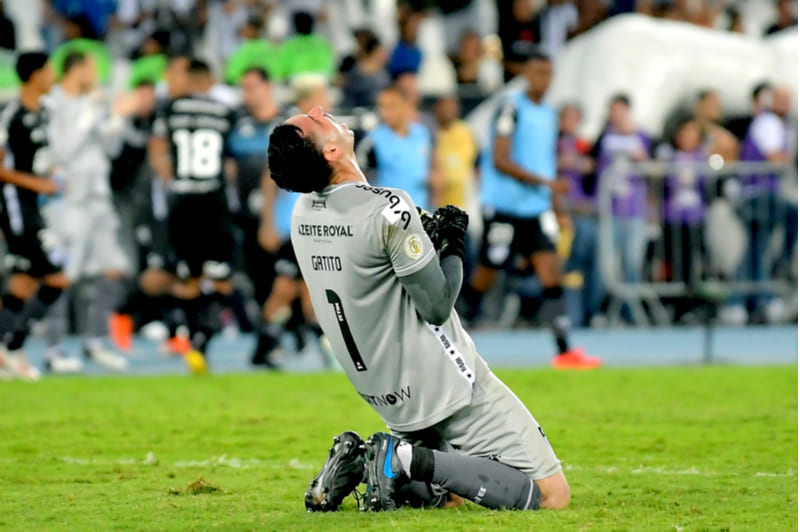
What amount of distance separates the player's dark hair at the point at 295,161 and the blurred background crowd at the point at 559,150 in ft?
26.2

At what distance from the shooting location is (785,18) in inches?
858

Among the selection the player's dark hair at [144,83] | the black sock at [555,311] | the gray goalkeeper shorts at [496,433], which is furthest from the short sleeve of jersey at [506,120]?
the gray goalkeeper shorts at [496,433]

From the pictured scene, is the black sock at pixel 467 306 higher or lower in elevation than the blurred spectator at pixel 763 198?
lower

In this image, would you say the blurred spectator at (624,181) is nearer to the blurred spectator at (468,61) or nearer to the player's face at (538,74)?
the blurred spectator at (468,61)

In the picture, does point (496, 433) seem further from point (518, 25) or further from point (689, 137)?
point (518, 25)

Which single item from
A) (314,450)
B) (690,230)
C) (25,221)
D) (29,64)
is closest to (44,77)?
(29,64)

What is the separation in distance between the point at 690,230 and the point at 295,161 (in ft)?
39.2

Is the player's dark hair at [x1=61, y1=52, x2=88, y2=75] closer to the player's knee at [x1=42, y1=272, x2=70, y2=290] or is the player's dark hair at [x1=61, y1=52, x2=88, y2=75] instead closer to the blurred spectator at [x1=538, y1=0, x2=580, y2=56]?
the player's knee at [x1=42, y1=272, x2=70, y2=290]

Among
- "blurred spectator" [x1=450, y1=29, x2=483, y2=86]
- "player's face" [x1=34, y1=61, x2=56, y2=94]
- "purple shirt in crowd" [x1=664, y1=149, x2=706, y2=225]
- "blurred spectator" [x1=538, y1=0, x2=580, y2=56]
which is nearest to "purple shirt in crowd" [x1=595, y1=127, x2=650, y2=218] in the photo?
"purple shirt in crowd" [x1=664, y1=149, x2=706, y2=225]

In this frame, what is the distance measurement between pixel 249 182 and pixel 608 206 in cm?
430

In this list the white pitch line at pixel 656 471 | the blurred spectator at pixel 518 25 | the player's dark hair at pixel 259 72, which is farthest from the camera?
the blurred spectator at pixel 518 25

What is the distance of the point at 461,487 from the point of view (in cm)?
619

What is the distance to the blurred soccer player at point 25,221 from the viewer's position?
1295 cm

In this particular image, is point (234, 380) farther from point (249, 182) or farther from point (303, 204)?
point (303, 204)
